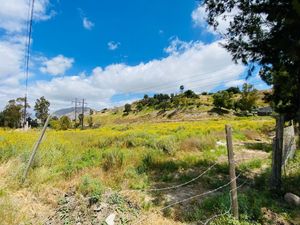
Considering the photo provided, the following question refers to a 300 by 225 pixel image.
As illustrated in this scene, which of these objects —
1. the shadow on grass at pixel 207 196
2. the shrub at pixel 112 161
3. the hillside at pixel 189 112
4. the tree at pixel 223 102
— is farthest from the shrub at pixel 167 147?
the tree at pixel 223 102

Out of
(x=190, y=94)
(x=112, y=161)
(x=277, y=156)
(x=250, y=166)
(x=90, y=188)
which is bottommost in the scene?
(x=250, y=166)

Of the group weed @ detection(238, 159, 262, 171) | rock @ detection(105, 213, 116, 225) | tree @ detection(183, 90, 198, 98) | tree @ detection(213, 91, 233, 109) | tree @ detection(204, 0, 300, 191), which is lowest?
rock @ detection(105, 213, 116, 225)

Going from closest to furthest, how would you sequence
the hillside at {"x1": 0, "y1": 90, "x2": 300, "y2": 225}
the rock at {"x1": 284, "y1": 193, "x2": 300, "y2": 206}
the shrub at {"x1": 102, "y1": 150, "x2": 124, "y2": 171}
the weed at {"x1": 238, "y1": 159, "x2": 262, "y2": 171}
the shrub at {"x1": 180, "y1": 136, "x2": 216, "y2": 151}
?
the hillside at {"x1": 0, "y1": 90, "x2": 300, "y2": 225}, the rock at {"x1": 284, "y1": 193, "x2": 300, "y2": 206}, the shrub at {"x1": 102, "y1": 150, "x2": 124, "y2": 171}, the weed at {"x1": 238, "y1": 159, "x2": 262, "y2": 171}, the shrub at {"x1": 180, "y1": 136, "x2": 216, "y2": 151}

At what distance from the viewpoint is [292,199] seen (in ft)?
18.9

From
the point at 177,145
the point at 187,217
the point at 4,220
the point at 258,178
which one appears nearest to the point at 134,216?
the point at 187,217

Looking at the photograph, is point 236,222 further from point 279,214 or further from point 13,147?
point 13,147

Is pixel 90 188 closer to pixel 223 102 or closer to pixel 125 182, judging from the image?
pixel 125 182

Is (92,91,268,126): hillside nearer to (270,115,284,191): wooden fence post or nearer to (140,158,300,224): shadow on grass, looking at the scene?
(140,158,300,224): shadow on grass

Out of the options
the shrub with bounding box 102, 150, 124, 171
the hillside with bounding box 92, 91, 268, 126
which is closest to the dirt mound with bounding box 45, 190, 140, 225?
the shrub with bounding box 102, 150, 124, 171

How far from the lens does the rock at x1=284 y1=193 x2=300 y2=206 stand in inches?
224

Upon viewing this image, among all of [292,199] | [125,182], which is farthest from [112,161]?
[292,199]

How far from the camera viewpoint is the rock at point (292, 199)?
18.7 ft

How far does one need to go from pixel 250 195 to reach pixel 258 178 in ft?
5.57

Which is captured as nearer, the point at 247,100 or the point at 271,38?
the point at 271,38
